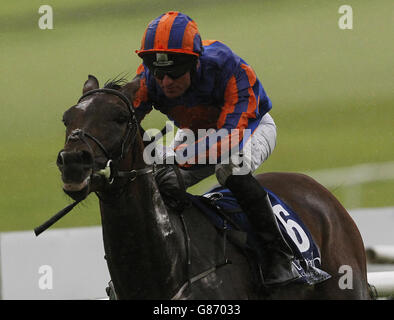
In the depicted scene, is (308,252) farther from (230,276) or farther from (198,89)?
(198,89)

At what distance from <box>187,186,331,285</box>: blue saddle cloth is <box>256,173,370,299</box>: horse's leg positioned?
0.41ft

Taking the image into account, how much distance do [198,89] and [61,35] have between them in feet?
44.2

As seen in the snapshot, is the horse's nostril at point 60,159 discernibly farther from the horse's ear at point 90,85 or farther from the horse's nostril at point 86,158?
the horse's ear at point 90,85

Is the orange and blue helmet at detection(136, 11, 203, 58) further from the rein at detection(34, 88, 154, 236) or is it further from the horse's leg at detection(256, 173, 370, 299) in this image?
the horse's leg at detection(256, 173, 370, 299)

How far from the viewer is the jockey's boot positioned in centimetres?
345

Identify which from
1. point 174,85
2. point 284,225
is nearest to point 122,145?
point 174,85

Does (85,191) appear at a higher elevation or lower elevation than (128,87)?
lower

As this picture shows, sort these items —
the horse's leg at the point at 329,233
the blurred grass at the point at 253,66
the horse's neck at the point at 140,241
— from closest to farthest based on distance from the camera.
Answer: the horse's neck at the point at 140,241 → the horse's leg at the point at 329,233 → the blurred grass at the point at 253,66

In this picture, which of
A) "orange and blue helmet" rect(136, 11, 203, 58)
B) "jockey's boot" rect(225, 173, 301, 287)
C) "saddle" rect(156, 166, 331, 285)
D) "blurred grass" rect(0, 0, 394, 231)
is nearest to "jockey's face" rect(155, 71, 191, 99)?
"orange and blue helmet" rect(136, 11, 203, 58)

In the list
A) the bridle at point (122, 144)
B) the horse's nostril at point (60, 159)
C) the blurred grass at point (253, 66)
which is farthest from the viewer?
the blurred grass at point (253, 66)

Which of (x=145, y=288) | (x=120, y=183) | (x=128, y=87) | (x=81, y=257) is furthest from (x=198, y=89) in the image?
(x=81, y=257)

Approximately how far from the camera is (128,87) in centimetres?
316

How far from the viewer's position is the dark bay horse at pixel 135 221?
2.88 meters

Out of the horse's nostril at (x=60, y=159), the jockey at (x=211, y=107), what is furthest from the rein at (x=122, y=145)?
the jockey at (x=211, y=107)
